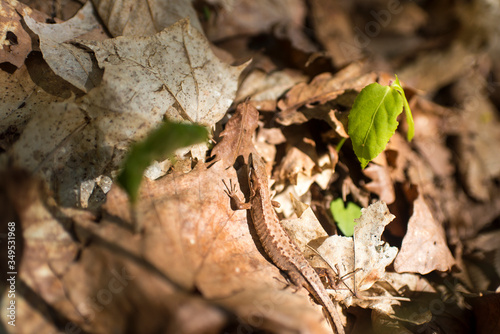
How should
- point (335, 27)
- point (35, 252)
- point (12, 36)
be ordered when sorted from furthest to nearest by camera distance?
point (335, 27)
point (12, 36)
point (35, 252)

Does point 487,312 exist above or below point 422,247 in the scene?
below

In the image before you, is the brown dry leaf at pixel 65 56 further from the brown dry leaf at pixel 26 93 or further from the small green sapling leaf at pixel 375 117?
the small green sapling leaf at pixel 375 117

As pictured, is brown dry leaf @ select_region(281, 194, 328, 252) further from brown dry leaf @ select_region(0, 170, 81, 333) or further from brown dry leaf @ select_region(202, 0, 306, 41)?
brown dry leaf @ select_region(202, 0, 306, 41)

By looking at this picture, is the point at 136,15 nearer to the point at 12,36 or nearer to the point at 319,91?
the point at 12,36

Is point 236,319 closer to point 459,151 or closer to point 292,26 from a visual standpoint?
point 292,26

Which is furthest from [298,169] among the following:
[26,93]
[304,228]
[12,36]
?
[12,36]

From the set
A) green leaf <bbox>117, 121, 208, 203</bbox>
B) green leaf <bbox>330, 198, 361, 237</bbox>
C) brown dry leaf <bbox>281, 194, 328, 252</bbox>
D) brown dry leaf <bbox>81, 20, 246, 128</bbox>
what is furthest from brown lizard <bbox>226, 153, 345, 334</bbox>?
green leaf <bbox>117, 121, 208, 203</bbox>

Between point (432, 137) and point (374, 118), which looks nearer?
point (374, 118)
